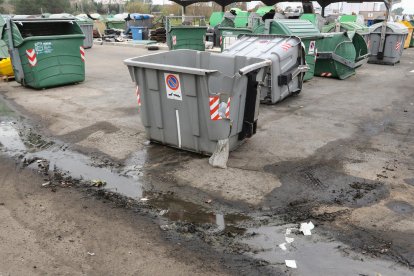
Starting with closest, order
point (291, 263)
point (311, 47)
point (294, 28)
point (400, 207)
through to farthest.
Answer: point (291, 263)
point (400, 207)
point (294, 28)
point (311, 47)

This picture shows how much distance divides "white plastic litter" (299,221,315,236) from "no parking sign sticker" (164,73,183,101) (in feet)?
7.05

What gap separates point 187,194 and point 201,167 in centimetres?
68

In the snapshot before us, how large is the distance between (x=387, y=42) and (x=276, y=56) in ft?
27.4

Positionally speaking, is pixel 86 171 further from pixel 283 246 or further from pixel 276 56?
pixel 276 56

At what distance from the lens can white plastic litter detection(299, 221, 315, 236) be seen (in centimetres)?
320

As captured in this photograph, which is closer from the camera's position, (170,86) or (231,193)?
(231,193)

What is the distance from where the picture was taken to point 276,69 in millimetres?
7223

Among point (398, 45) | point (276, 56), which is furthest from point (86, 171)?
point (398, 45)

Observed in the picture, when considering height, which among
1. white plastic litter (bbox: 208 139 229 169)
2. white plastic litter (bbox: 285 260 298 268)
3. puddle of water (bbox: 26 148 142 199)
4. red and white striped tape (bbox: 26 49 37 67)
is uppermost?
red and white striped tape (bbox: 26 49 37 67)

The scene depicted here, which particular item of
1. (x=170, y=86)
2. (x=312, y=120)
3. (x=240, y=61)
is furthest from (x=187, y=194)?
(x=312, y=120)

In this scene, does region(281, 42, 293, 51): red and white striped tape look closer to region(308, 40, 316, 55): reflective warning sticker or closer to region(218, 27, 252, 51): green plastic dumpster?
region(308, 40, 316, 55): reflective warning sticker

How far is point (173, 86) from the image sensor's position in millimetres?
4535

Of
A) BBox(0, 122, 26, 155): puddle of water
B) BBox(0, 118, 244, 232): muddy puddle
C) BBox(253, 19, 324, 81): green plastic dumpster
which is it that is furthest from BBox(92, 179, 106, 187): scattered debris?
BBox(253, 19, 324, 81): green plastic dumpster

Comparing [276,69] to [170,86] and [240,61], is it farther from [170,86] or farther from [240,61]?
[170,86]
